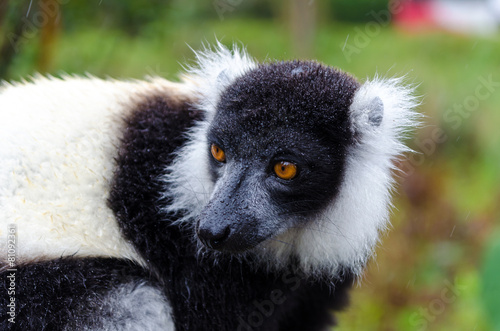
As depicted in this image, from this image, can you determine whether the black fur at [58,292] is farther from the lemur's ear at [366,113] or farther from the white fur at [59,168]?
the lemur's ear at [366,113]

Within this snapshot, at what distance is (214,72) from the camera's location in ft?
11.4

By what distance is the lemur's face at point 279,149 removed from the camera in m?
2.87

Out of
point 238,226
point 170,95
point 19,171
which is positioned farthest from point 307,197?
point 19,171

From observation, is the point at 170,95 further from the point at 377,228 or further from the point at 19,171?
the point at 377,228

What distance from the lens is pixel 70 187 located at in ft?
9.66

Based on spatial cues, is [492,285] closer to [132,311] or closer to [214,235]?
[214,235]

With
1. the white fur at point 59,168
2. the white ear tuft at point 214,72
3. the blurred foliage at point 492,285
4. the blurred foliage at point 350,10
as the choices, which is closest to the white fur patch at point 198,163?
the white ear tuft at point 214,72

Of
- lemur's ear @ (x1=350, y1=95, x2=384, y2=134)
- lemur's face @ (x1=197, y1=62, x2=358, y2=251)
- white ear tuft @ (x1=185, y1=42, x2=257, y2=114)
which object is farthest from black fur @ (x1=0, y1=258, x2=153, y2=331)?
lemur's ear @ (x1=350, y1=95, x2=384, y2=134)

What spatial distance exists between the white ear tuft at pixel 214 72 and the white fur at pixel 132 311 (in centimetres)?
112

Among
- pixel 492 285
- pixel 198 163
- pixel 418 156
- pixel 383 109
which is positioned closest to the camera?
pixel 383 109

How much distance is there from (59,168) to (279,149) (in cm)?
118

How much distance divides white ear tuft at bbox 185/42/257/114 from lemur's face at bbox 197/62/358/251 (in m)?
0.24

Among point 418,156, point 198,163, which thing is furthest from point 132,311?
point 418,156

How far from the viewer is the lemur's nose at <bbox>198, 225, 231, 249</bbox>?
2.64 meters
